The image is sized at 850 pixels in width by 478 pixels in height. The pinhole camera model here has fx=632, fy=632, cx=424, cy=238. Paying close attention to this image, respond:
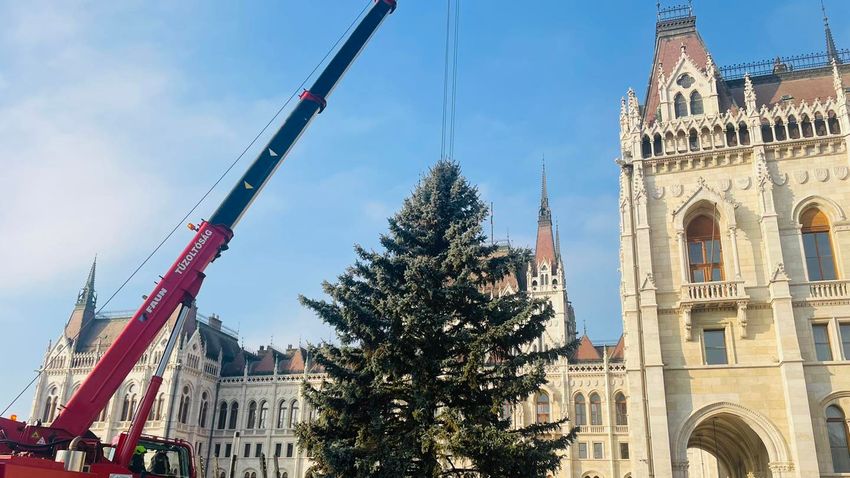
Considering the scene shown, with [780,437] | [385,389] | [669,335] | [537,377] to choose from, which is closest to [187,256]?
[385,389]

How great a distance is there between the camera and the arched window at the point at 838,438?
21.0 m

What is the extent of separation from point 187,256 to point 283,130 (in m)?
4.75

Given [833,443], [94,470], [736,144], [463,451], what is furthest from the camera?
[736,144]

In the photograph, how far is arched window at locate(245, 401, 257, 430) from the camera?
6303 centimetres

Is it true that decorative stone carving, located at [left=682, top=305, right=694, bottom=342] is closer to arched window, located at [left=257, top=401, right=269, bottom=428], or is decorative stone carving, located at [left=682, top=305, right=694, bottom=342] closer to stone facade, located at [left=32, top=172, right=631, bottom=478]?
stone facade, located at [left=32, top=172, right=631, bottom=478]

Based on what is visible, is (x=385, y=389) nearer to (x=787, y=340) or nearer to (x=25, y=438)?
(x=25, y=438)

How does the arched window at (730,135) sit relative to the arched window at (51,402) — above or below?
above

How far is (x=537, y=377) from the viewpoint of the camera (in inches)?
629

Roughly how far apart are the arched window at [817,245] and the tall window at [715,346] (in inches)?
157

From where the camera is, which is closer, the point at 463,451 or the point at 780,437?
the point at 463,451

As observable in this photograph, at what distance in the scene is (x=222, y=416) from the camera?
6431cm

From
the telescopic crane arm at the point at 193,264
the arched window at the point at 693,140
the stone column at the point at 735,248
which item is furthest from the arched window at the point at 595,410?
the telescopic crane arm at the point at 193,264

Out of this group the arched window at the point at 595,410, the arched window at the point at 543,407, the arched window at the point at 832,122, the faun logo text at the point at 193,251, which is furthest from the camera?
the arched window at the point at 543,407

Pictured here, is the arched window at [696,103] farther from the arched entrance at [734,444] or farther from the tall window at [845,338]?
the arched entrance at [734,444]
